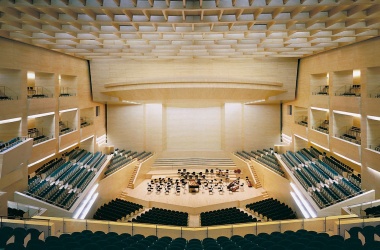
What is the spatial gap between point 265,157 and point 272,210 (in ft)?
28.5

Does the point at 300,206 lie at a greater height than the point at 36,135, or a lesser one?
lesser

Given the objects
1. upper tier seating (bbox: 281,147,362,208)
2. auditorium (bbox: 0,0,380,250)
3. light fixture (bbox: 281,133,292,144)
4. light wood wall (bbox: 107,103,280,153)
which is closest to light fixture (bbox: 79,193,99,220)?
auditorium (bbox: 0,0,380,250)

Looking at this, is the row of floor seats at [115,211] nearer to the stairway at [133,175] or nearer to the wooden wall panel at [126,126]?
the stairway at [133,175]

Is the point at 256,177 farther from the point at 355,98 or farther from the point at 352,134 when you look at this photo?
the point at 355,98

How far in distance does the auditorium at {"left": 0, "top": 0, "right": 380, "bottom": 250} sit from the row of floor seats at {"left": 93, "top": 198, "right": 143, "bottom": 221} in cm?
11

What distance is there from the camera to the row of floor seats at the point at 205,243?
7.88m

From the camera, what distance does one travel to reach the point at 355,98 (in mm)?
16672

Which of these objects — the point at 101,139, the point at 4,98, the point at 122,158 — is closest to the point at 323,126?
the point at 122,158

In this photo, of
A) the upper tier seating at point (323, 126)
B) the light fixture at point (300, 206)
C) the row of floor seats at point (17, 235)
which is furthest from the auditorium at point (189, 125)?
the upper tier seating at point (323, 126)

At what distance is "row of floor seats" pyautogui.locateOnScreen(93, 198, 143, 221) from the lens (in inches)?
723

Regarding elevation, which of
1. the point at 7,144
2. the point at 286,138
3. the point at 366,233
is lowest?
the point at 366,233

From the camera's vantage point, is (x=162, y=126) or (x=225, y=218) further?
(x=162, y=126)

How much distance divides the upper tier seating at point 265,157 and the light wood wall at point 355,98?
124 inches

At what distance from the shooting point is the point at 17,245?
7.73 metres
